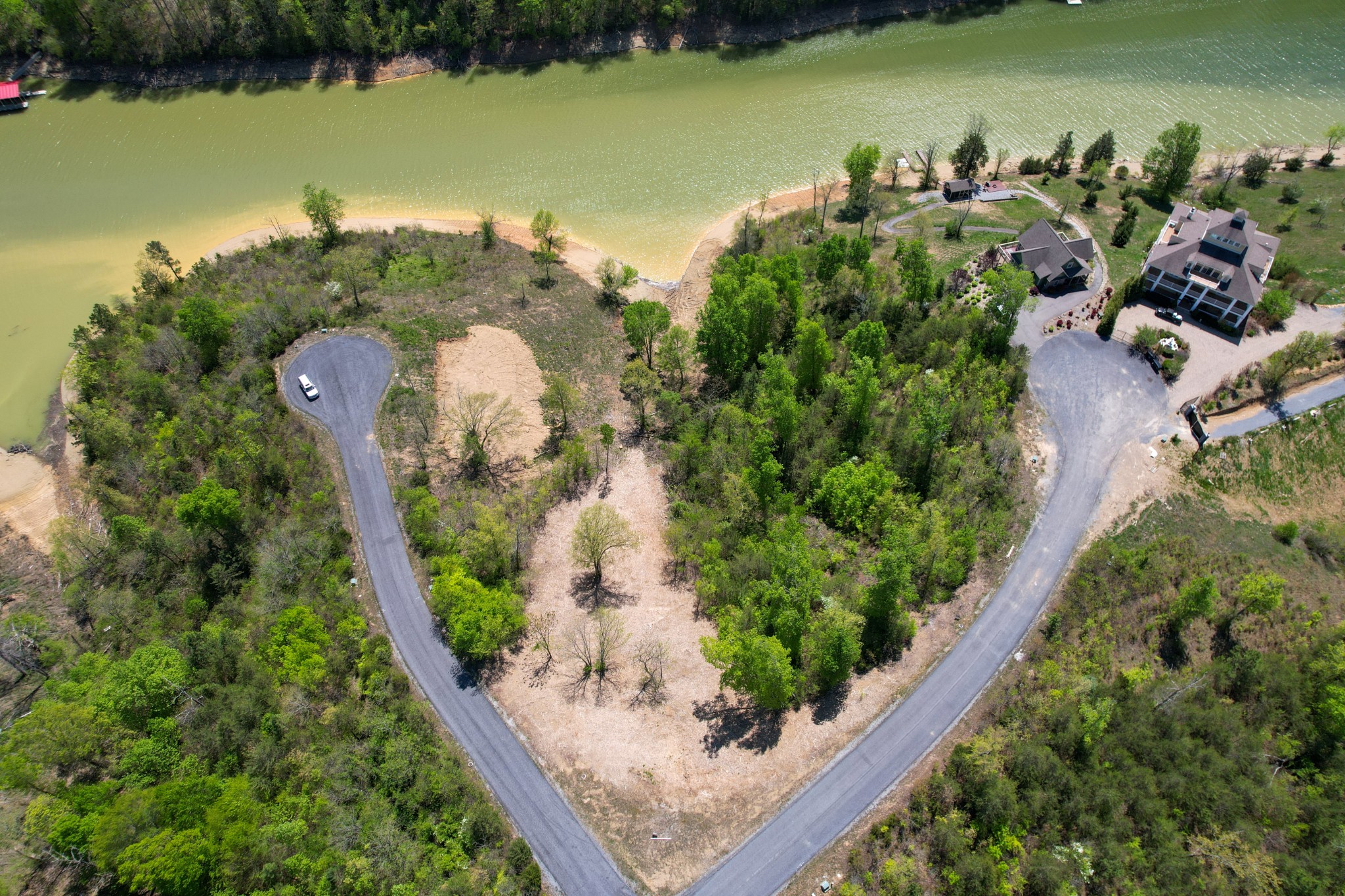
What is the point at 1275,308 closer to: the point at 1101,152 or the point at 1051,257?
the point at 1051,257

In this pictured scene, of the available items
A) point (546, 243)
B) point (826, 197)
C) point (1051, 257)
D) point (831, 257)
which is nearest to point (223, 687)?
point (546, 243)

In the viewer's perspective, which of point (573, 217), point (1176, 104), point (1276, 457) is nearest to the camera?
point (1276, 457)

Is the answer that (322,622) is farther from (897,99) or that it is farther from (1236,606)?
(897,99)

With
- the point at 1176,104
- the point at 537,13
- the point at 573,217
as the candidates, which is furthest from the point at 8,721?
the point at 1176,104

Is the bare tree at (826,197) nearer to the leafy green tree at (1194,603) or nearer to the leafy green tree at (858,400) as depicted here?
the leafy green tree at (858,400)

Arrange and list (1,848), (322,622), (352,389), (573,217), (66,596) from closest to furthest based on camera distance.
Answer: (1,848) → (322,622) → (66,596) → (352,389) → (573,217)

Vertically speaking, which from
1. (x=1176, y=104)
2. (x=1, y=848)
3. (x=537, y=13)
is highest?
(x=537, y=13)
